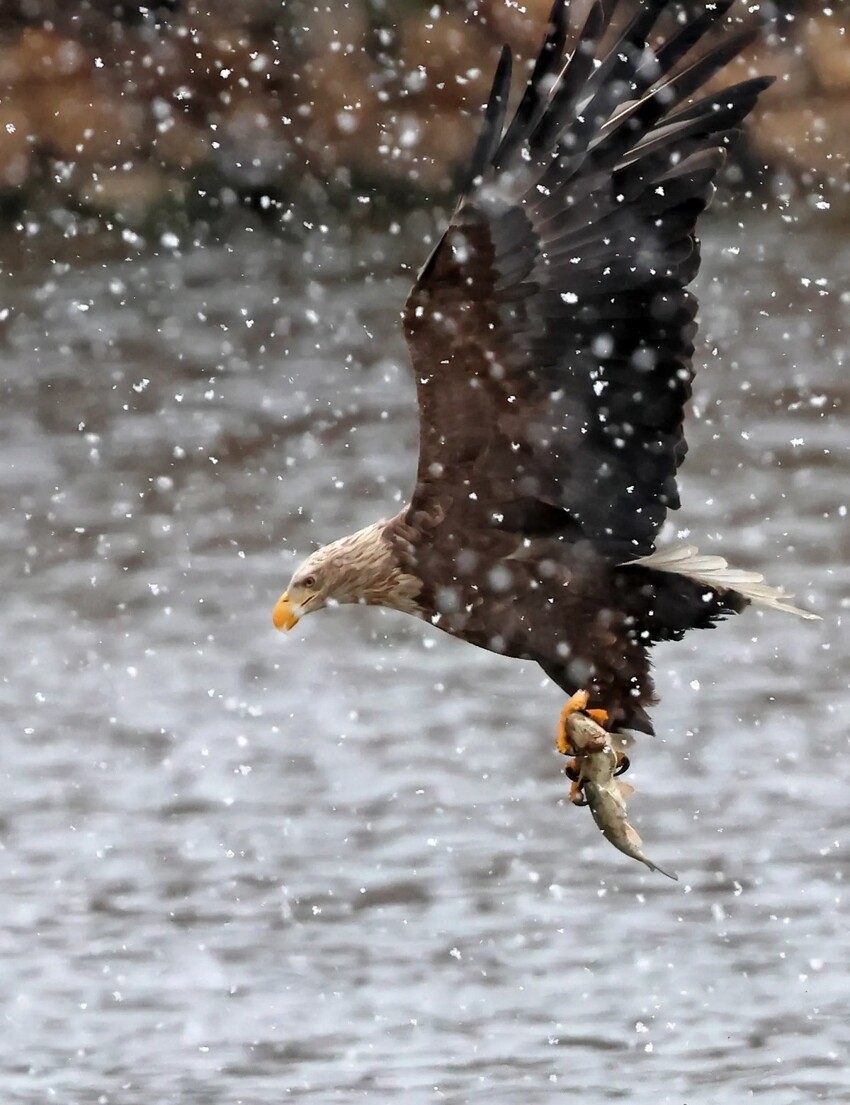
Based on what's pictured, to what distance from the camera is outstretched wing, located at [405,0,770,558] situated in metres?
5.16

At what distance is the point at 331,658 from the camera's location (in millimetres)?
13242

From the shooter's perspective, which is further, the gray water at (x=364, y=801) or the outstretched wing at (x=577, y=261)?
the gray water at (x=364, y=801)

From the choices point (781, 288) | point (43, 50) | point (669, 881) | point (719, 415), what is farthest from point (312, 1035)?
point (43, 50)

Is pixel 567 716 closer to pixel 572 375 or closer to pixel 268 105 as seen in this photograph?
pixel 572 375

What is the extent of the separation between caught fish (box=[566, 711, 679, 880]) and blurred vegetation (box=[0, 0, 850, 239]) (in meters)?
14.7

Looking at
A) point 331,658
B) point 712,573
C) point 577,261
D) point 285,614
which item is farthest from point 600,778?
point 331,658

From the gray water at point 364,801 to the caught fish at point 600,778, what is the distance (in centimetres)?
426

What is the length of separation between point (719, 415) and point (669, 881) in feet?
18.1

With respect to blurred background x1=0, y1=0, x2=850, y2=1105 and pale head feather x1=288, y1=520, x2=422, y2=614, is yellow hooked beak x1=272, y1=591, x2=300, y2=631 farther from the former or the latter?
blurred background x1=0, y1=0, x2=850, y2=1105

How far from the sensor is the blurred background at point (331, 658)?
9977 mm

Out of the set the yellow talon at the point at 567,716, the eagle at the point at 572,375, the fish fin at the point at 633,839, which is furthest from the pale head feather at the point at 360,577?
the fish fin at the point at 633,839

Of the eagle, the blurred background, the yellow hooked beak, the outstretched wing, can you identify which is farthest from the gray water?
the outstretched wing

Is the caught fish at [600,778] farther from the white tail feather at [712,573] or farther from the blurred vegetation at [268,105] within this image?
the blurred vegetation at [268,105]

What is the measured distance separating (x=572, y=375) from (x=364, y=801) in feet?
21.0
